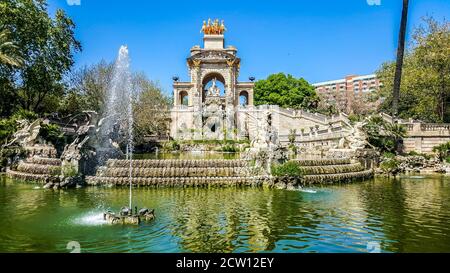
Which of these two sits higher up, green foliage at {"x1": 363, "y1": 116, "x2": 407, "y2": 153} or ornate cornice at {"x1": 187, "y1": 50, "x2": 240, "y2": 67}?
ornate cornice at {"x1": 187, "y1": 50, "x2": 240, "y2": 67}

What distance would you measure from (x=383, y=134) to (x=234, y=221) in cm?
1978

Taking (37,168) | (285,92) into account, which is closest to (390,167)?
(37,168)

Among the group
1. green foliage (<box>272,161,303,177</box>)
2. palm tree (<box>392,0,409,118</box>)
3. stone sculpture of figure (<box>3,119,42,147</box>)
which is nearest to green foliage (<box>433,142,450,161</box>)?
palm tree (<box>392,0,409,118</box>)

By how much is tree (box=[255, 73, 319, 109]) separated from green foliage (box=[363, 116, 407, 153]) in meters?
43.9

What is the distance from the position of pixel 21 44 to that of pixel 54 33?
10.3ft

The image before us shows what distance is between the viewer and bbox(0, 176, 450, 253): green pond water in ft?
25.6

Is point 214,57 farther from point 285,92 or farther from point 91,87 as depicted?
point 91,87

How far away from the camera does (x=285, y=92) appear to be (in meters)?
74.7

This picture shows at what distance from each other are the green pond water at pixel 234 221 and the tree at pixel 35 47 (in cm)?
2007

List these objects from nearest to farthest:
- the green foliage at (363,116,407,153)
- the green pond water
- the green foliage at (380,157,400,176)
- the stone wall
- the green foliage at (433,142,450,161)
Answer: the green pond water → the green foliage at (380,157,400,176) → the green foliage at (363,116,407,153) → the green foliage at (433,142,450,161) → the stone wall

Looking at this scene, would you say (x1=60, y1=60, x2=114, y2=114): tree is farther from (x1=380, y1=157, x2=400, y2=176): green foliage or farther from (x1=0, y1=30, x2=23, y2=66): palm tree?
(x1=380, y1=157, x2=400, y2=176): green foliage
